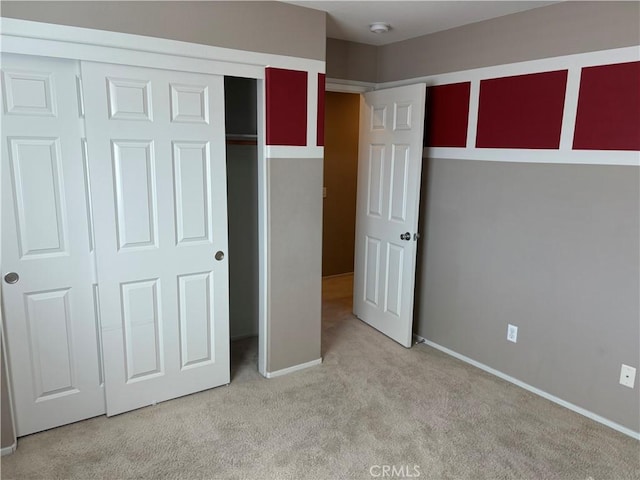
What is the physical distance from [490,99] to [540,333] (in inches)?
62.5

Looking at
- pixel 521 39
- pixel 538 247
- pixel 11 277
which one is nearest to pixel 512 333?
pixel 538 247

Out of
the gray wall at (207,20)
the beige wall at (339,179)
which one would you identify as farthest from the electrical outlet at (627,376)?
the beige wall at (339,179)

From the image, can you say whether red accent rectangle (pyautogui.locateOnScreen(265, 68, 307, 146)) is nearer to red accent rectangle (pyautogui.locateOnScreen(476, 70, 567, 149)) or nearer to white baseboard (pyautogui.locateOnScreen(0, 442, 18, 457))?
red accent rectangle (pyautogui.locateOnScreen(476, 70, 567, 149))

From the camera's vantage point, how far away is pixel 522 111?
2797mm

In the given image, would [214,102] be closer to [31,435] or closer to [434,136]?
[434,136]

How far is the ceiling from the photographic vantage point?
262cm

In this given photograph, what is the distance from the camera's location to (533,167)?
2771mm

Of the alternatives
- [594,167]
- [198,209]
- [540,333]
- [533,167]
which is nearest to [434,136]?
[533,167]

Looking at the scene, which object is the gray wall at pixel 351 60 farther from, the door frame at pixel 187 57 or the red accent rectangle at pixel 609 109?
the red accent rectangle at pixel 609 109

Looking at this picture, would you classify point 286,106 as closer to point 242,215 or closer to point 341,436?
point 242,215

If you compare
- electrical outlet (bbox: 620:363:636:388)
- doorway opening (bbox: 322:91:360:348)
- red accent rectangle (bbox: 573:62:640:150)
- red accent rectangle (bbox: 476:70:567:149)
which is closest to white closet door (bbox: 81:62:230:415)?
red accent rectangle (bbox: 476:70:567:149)

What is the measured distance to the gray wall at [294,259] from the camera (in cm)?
283

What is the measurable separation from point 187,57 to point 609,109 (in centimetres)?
232

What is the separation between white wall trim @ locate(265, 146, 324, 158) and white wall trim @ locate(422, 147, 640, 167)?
1.02m
